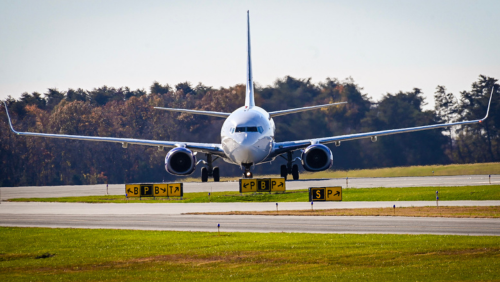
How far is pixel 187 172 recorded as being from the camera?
49.7 meters

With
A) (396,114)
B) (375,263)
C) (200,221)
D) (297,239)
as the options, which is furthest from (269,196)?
(396,114)

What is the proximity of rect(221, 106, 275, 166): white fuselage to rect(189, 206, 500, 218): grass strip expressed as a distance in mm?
12289

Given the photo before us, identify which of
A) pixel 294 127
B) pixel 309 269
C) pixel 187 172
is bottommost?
pixel 309 269

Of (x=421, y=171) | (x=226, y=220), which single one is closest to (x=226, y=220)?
(x=226, y=220)

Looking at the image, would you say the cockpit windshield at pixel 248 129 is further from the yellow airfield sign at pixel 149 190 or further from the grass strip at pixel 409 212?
the grass strip at pixel 409 212

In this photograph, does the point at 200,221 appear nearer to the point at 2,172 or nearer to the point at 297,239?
the point at 297,239

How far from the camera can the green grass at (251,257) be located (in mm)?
16312

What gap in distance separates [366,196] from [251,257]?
22.6 m

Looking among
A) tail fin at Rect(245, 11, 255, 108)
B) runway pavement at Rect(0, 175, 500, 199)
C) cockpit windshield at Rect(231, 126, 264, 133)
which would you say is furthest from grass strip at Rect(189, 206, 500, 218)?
tail fin at Rect(245, 11, 255, 108)

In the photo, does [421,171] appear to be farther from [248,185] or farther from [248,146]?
[248,185]

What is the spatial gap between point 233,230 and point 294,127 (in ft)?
199

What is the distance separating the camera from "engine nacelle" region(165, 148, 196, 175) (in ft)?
163

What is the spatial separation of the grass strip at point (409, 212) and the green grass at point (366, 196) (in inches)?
248

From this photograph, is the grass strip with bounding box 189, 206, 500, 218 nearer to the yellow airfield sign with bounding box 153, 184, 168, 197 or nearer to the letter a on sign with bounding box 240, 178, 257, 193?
the letter a on sign with bounding box 240, 178, 257, 193
